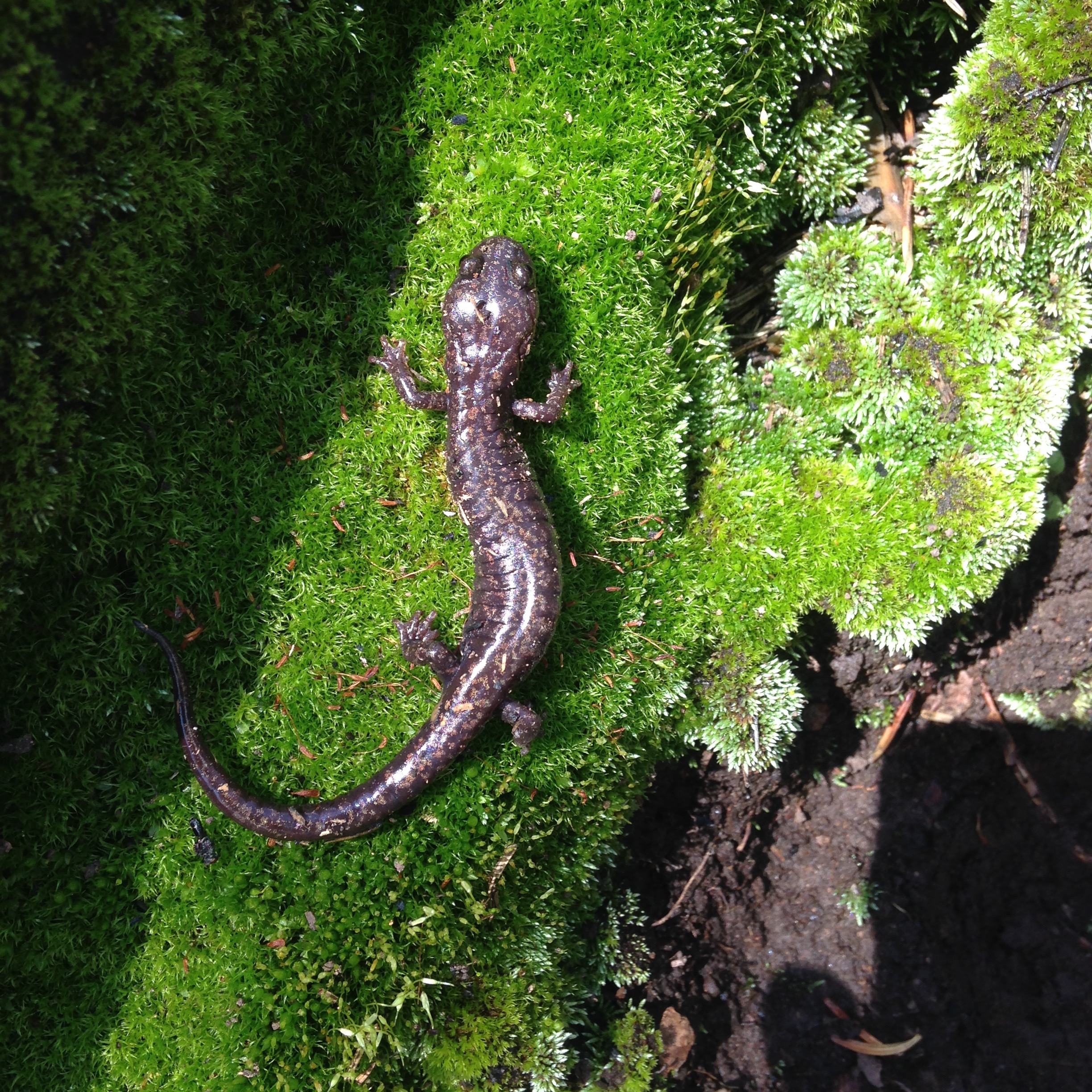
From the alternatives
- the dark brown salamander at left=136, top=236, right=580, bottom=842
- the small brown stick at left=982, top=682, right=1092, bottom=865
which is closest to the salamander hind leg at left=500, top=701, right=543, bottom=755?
the dark brown salamander at left=136, top=236, right=580, bottom=842

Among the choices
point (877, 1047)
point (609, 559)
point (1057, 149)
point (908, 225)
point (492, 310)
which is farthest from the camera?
point (877, 1047)

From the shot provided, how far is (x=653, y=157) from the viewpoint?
3.27m

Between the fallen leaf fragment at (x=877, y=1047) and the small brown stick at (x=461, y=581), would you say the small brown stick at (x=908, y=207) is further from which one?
the fallen leaf fragment at (x=877, y=1047)

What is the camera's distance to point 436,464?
138 inches

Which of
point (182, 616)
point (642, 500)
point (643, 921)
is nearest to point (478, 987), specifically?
point (643, 921)

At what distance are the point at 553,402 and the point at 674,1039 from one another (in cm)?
390

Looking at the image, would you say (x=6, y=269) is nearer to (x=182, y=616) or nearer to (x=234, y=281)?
(x=234, y=281)

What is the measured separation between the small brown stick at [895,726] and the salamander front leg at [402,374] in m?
3.73

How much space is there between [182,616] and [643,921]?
326cm

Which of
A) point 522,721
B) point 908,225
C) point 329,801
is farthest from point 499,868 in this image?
point 908,225

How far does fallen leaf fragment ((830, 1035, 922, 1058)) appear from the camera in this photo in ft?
14.6

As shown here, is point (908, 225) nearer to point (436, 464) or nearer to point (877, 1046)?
point (436, 464)

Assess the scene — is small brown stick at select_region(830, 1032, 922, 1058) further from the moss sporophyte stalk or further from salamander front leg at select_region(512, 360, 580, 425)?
salamander front leg at select_region(512, 360, 580, 425)

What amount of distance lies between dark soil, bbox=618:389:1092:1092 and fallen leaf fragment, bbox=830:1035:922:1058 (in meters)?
0.04
